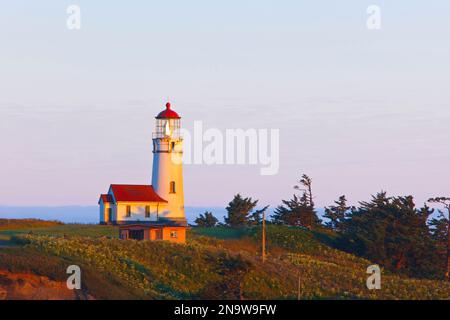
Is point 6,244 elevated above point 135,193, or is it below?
below

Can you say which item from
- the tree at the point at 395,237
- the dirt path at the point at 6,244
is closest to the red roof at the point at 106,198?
the dirt path at the point at 6,244

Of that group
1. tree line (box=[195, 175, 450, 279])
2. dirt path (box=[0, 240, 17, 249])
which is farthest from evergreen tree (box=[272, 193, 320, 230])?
dirt path (box=[0, 240, 17, 249])

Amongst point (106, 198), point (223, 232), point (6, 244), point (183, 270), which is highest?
point (106, 198)

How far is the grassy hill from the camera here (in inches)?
1983

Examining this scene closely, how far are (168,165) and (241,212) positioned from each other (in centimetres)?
2585

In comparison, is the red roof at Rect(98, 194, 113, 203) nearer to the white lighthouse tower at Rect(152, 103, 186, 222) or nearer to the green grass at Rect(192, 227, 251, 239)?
the white lighthouse tower at Rect(152, 103, 186, 222)

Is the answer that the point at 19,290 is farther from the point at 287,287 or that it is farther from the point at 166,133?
the point at 166,133

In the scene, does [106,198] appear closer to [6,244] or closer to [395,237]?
[6,244]

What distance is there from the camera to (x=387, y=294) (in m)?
59.0

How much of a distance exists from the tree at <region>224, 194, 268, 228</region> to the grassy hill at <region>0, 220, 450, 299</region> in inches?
849

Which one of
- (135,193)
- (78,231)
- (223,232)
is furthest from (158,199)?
(223,232)

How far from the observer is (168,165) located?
73.6 m
